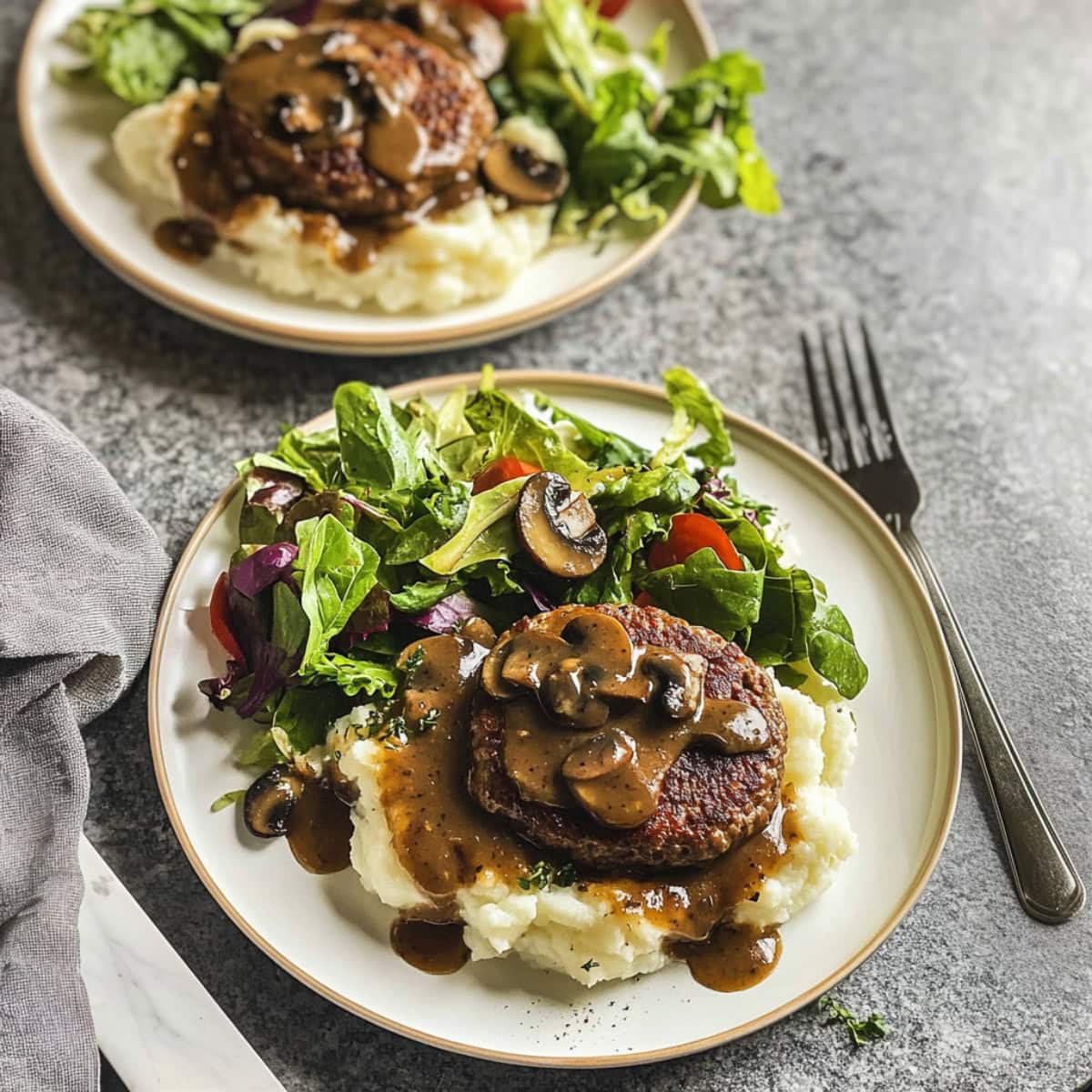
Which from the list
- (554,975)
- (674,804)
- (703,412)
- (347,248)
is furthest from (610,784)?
(347,248)

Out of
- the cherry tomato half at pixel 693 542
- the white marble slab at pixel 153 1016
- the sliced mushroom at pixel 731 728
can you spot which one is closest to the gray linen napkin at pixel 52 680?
the white marble slab at pixel 153 1016

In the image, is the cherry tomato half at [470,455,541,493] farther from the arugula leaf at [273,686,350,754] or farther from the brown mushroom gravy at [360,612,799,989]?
the arugula leaf at [273,686,350,754]

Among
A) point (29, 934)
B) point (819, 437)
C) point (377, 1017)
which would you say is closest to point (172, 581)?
point (29, 934)

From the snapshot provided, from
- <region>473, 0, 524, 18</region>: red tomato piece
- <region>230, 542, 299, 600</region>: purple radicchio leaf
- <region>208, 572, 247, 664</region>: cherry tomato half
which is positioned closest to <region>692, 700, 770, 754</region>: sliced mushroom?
<region>230, 542, 299, 600</region>: purple radicchio leaf

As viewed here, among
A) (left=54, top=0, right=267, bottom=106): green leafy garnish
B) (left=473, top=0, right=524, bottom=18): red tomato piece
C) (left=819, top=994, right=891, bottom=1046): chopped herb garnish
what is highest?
(left=473, top=0, right=524, bottom=18): red tomato piece

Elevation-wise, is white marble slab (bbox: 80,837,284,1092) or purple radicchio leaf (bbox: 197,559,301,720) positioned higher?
purple radicchio leaf (bbox: 197,559,301,720)

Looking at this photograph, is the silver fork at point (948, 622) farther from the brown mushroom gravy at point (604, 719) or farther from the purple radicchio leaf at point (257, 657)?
the purple radicchio leaf at point (257, 657)

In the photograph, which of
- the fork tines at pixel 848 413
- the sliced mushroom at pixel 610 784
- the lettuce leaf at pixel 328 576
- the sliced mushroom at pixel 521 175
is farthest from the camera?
the sliced mushroom at pixel 521 175
